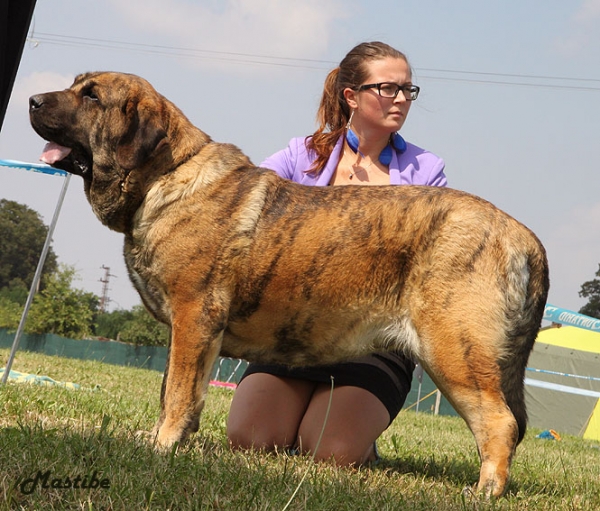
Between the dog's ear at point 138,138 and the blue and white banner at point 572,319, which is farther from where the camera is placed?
the blue and white banner at point 572,319

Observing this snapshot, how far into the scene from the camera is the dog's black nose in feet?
11.3

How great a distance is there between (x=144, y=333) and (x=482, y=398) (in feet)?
145

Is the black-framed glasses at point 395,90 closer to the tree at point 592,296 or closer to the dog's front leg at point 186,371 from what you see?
the dog's front leg at point 186,371

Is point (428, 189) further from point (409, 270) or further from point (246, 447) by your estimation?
point (246, 447)

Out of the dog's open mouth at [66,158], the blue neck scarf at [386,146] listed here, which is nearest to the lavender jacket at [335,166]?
the blue neck scarf at [386,146]

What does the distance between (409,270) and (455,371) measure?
21.1 inches

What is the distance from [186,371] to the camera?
11.1ft

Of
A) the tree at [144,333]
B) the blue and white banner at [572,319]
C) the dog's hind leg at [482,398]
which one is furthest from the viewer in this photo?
the tree at [144,333]

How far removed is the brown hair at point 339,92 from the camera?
465 centimetres

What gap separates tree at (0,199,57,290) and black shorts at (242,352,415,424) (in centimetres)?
5688

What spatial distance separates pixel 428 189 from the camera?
369cm

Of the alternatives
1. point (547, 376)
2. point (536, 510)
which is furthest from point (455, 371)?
point (547, 376)

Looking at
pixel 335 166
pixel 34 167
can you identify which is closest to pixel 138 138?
pixel 335 166

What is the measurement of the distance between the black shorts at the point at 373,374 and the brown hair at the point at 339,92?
4.24 feet
